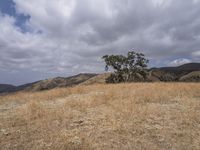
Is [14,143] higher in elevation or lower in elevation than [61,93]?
lower

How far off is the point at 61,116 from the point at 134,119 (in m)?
3.31

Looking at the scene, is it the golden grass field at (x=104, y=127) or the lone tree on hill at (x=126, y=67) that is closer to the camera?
the golden grass field at (x=104, y=127)

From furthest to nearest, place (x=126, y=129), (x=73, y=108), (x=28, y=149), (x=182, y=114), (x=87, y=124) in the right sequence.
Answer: (x=73, y=108) < (x=182, y=114) < (x=87, y=124) < (x=126, y=129) < (x=28, y=149)

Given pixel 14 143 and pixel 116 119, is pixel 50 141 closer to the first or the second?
pixel 14 143

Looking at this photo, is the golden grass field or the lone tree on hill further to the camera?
the lone tree on hill

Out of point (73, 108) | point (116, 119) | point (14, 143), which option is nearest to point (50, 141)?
point (14, 143)

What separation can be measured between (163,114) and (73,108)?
15.3 feet

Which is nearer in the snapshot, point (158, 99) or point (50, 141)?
point (50, 141)

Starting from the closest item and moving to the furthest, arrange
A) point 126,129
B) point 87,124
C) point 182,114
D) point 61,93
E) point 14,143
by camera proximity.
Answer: point 14,143 < point 126,129 < point 87,124 < point 182,114 < point 61,93

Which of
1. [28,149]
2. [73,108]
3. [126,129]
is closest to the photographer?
[28,149]

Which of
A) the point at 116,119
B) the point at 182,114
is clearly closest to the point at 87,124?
the point at 116,119

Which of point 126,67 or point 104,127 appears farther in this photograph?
point 126,67

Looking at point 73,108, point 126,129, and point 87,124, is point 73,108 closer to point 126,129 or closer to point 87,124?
point 87,124

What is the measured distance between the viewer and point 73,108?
12984 mm
